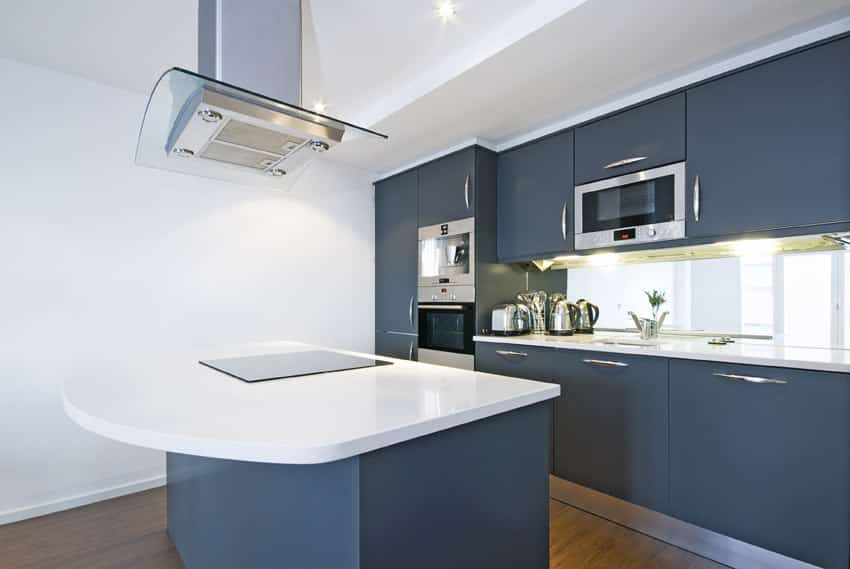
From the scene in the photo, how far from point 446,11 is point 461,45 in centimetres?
26

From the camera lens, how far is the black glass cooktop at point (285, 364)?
147 cm

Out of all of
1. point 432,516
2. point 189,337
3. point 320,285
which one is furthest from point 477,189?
point 432,516

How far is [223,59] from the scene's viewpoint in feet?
4.54

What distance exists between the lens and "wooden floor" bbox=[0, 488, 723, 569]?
1864mm

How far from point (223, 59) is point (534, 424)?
58.6 inches

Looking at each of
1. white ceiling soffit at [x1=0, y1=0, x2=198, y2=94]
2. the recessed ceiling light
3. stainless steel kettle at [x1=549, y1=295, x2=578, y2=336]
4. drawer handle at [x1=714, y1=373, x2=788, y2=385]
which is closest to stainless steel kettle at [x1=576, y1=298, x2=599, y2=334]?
stainless steel kettle at [x1=549, y1=295, x2=578, y2=336]

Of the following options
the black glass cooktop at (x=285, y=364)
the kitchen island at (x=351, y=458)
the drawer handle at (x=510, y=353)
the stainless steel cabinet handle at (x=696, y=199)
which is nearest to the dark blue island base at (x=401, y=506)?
the kitchen island at (x=351, y=458)

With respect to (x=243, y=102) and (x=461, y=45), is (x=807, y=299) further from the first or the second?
(x=243, y=102)

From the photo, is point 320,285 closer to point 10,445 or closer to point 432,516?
point 10,445

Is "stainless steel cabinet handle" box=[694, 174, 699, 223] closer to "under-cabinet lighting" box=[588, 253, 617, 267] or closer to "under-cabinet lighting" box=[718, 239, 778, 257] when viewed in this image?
"under-cabinet lighting" box=[718, 239, 778, 257]

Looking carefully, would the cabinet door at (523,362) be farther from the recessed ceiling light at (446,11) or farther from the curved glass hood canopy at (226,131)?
the recessed ceiling light at (446,11)

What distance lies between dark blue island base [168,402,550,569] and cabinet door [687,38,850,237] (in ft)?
4.91

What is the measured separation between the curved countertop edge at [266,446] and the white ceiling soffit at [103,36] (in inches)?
70.1

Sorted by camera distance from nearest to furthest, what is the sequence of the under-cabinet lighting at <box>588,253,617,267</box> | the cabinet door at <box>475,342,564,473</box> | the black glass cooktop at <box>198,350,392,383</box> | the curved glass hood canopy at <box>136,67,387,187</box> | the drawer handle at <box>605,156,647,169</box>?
the curved glass hood canopy at <box>136,67,387,187</box>, the black glass cooktop at <box>198,350,392,383</box>, the drawer handle at <box>605,156,647,169</box>, the cabinet door at <box>475,342,564,473</box>, the under-cabinet lighting at <box>588,253,617,267</box>
